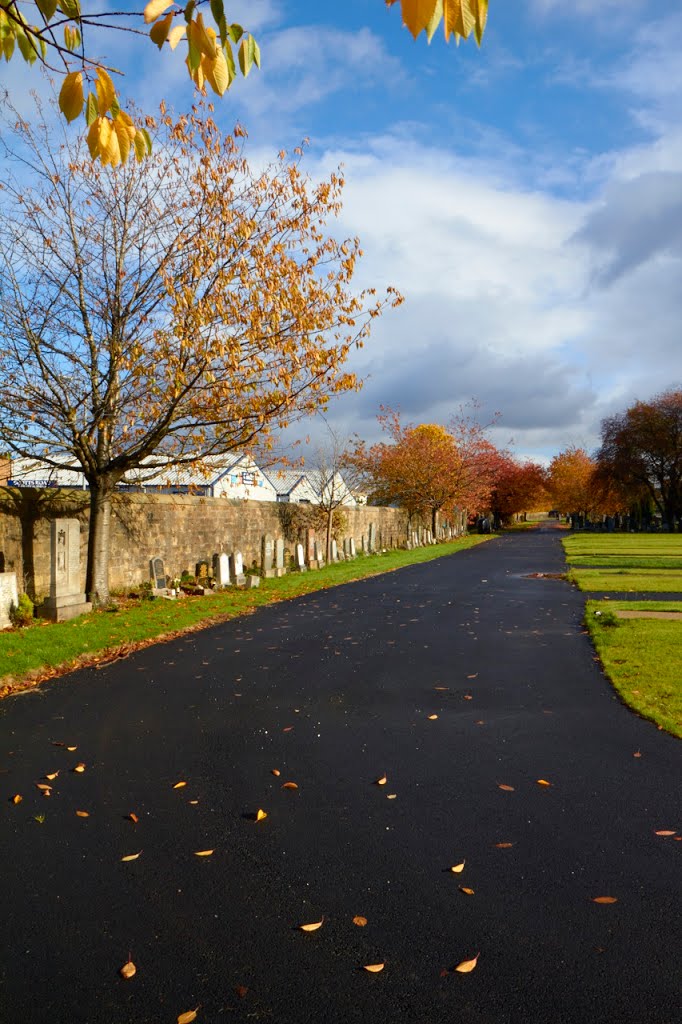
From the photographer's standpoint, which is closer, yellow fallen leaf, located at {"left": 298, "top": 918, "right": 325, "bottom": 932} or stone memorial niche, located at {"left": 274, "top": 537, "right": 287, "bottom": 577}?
yellow fallen leaf, located at {"left": 298, "top": 918, "right": 325, "bottom": 932}

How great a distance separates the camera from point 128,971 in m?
2.77

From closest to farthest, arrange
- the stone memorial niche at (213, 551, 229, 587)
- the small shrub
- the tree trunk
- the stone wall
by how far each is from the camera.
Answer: the small shrub, the stone wall, the tree trunk, the stone memorial niche at (213, 551, 229, 587)

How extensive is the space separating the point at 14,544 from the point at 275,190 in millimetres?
8014

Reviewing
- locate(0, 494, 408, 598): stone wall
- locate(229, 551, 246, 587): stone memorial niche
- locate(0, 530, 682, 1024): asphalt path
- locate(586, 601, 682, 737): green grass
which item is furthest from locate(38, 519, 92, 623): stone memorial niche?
locate(586, 601, 682, 737): green grass

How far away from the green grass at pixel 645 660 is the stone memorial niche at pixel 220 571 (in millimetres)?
8807

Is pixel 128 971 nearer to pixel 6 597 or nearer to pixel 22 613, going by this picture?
pixel 6 597

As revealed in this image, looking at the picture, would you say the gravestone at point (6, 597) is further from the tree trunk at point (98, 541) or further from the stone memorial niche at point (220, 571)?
the stone memorial niche at point (220, 571)

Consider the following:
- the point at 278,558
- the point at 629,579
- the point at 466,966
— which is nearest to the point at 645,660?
the point at 466,966

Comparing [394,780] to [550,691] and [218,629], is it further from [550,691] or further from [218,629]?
[218,629]

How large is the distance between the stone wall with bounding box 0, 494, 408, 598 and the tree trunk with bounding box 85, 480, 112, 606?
775mm

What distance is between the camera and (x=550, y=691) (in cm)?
722

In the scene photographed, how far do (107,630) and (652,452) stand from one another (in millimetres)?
62358

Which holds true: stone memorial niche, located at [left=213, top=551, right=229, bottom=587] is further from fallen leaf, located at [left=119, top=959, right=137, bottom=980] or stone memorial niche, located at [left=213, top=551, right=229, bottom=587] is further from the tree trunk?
fallen leaf, located at [left=119, top=959, right=137, bottom=980]

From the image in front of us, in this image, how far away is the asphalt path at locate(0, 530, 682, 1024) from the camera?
2.67m
